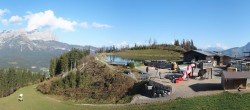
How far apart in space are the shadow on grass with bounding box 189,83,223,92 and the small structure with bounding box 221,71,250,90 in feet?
6.04

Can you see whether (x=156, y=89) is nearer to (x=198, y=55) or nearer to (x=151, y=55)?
(x=198, y=55)

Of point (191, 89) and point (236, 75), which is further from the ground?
point (236, 75)

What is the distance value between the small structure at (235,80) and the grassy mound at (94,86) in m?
17.2

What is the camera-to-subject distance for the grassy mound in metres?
63.9

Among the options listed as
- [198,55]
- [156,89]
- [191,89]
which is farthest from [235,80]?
[198,55]

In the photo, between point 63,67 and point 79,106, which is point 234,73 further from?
point 63,67

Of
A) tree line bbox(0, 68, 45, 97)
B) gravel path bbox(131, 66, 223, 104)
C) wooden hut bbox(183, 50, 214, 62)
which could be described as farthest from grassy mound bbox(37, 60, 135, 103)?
tree line bbox(0, 68, 45, 97)

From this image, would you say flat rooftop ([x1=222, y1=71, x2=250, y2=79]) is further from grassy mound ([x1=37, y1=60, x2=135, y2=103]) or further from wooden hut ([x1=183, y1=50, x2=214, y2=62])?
wooden hut ([x1=183, y1=50, x2=214, y2=62])

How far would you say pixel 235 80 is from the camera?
51938 millimetres

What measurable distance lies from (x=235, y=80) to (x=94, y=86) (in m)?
34.7

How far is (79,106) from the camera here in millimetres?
58094

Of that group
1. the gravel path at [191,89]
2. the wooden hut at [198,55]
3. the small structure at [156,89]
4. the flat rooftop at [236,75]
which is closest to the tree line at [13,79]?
the wooden hut at [198,55]

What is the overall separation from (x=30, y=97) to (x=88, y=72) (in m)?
18.4

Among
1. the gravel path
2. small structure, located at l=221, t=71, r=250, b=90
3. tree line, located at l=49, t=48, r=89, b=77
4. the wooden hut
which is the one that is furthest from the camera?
tree line, located at l=49, t=48, r=89, b=77
